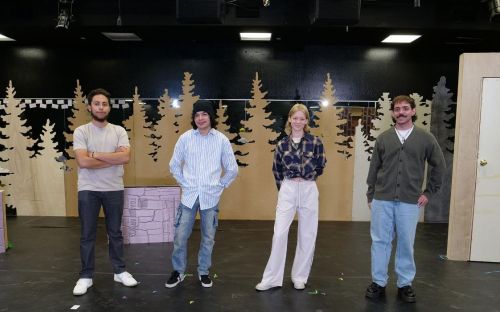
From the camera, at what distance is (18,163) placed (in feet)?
18.7

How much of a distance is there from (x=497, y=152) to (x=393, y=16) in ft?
6.41

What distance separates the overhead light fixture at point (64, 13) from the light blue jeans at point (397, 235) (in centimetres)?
388

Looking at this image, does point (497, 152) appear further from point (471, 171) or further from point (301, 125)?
point (301, 125)

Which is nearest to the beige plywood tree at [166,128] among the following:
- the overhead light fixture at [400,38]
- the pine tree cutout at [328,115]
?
the pine tree cutout at [328,115]

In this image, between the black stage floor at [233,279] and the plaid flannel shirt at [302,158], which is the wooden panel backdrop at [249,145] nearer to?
the black stage floor at [233,279]

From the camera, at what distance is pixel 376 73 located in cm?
565

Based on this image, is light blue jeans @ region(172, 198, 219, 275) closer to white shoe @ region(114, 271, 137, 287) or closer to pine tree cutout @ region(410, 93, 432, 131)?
white shoe @ region(114, 271, 137, 287)

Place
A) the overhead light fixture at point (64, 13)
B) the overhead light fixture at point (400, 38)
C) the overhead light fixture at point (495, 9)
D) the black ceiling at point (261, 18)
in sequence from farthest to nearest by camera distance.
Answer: the overhead light fixture at point (400, 38) < the black ceiling at point (261, 18) < the overhead light fixture at point (64, 13) < the overhead light fixture at point (495, 9)

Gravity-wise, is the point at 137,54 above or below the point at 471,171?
above

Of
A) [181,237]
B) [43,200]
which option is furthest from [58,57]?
[181,237]

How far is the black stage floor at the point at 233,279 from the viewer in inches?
114

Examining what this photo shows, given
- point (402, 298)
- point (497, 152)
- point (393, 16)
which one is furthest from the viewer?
point (393, 16)

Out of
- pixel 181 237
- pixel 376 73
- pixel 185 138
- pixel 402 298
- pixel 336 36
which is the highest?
pixel 336 36

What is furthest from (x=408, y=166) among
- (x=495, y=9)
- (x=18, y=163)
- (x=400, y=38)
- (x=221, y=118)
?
(x=18, y=163)
